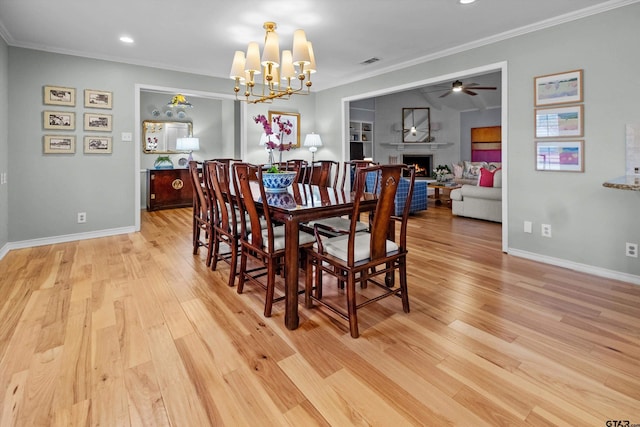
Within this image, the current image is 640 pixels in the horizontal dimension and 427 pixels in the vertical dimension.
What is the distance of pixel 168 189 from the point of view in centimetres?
697

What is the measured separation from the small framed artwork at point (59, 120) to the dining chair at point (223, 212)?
2450mm

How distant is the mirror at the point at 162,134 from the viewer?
7258 millimetres

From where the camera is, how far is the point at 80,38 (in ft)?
12.5

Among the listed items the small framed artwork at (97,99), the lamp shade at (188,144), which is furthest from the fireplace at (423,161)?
the small framed artwork at (97,99)

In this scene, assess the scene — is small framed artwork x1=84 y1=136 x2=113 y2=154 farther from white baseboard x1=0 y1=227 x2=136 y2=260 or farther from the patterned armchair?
the patterned armchair

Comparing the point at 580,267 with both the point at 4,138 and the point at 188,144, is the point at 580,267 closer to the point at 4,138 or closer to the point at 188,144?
the point at 4,138

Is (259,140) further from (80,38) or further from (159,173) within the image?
(80,38)

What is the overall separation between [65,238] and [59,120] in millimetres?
1499

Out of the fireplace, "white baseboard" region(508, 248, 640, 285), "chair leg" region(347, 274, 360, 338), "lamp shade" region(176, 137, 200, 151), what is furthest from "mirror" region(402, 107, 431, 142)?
"chair leg" region(347, 274, 360, 338)

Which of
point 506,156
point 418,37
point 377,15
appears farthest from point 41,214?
point 506,156

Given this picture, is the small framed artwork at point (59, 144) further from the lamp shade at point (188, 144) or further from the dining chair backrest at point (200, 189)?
the lamp shade at point (188, 144)

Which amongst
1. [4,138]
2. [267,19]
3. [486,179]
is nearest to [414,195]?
[486,179]

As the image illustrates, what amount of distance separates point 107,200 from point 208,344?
3678 millimetres

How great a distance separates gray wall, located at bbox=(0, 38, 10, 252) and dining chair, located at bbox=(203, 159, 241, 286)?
2.48 meters
